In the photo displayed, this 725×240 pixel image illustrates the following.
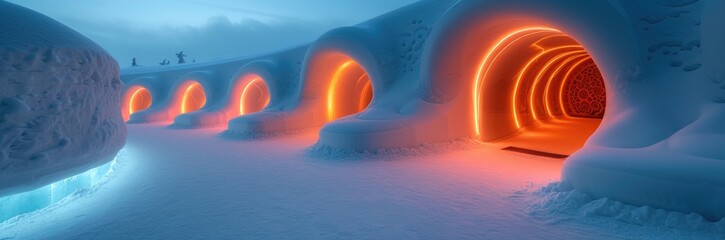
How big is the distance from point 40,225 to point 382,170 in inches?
147

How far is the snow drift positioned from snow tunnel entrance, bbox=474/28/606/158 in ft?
0.12

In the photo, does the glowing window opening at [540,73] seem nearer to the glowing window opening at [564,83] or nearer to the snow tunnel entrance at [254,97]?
the glowing window opening at [564,83]

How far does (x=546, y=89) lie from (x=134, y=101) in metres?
22.2

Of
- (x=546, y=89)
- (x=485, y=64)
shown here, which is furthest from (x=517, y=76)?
(x=546, y=89)

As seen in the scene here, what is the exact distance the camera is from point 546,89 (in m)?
9.74

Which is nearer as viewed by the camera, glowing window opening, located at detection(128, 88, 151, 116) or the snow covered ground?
the snow covered ground

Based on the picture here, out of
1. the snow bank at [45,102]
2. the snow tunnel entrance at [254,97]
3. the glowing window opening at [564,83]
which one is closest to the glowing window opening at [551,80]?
the glowing window opening at [564,83]

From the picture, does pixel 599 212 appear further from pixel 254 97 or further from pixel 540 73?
pixel 254 97

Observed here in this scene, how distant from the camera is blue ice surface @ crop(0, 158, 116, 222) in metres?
3.13

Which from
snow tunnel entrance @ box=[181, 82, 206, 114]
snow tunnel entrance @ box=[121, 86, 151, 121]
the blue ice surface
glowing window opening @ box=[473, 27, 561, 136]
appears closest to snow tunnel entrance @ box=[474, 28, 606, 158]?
glowing window opening @ box=[473, 27, 561, 136]

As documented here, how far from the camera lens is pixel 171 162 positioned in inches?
226

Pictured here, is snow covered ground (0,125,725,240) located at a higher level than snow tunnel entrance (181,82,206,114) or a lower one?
lower

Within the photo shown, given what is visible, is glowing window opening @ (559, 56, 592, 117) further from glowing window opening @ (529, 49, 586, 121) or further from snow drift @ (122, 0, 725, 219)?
glowing window opening @ (529, 49, 586, 121)

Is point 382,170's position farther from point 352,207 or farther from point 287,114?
point 287,114
